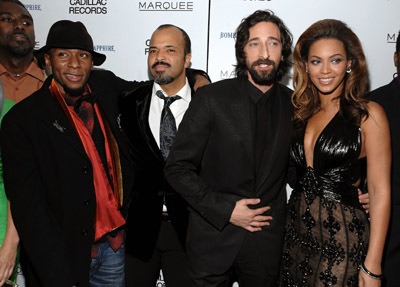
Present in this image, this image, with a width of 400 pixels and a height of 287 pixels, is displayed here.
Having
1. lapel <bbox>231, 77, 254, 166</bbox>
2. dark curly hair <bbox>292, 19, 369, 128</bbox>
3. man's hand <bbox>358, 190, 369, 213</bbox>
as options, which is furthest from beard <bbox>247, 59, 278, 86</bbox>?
man's hand <bbox>358, 190, 369, 213</bbox>

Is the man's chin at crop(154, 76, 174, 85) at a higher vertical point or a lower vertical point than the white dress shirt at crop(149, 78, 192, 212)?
higher

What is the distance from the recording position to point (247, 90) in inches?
89.9

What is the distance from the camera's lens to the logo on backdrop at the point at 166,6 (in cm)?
354

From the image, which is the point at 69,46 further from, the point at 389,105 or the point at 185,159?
the point at 389,105

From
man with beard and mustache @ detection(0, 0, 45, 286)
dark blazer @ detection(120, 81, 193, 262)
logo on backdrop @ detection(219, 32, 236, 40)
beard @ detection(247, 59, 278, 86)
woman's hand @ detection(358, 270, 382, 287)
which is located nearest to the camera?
woman's hand @ detection(358, 270, 382, 287)

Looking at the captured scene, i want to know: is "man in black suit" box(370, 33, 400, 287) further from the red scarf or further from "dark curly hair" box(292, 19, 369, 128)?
the red scarf

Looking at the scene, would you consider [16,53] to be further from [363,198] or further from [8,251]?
[363,198]

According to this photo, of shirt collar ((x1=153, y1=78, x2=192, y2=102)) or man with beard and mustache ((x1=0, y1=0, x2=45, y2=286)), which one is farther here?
man with beard and mustache ((x1=0, y1=0, x2=45, y2=286))

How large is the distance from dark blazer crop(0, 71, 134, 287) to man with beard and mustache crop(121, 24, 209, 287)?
1.13ft

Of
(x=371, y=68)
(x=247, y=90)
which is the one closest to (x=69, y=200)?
(x=247, y=90)

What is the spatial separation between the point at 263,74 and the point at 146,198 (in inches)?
43.8

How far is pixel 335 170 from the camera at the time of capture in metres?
2.14

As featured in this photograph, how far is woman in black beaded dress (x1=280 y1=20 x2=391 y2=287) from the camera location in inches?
80.2

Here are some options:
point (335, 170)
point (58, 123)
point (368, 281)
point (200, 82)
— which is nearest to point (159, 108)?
point (200, 82)
